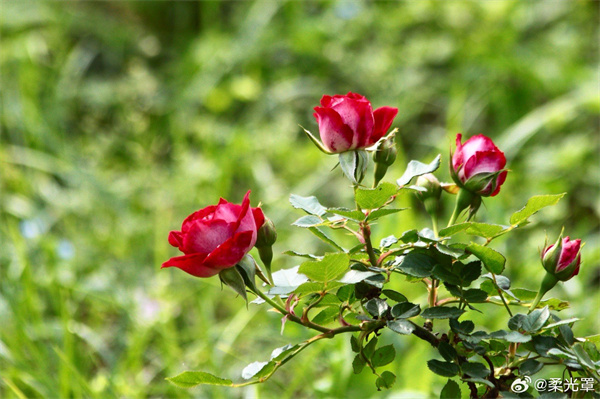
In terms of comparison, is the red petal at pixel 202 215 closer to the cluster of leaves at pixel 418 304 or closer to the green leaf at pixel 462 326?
the cluster of leaves at pixel 418 304

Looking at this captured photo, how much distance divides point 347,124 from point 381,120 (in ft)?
0.11

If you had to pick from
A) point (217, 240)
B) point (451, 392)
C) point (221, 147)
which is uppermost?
point (221, 147)

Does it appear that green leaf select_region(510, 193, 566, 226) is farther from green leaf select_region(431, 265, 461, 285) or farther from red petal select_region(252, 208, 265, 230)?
red petal select_region(252, 208, 265, 230)

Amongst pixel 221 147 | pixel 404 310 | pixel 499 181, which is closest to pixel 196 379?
pixel 404 310

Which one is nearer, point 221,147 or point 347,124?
point 347,124

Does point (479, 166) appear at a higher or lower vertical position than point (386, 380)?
higher

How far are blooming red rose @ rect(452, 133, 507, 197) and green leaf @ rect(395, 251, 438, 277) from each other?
0.06 m

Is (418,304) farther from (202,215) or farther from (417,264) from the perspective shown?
(202,215)

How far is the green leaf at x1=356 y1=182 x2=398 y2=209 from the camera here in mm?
401

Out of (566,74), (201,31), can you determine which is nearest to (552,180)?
(566,74)

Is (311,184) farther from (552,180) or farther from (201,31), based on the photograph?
(201,31)

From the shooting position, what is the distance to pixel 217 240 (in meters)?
0.40

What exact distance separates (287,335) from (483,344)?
0.65 metres

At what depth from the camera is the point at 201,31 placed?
2.63 metres
